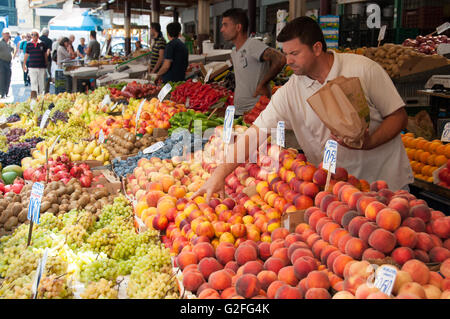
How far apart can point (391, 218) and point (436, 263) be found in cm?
20

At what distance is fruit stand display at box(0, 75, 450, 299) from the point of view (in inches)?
58.4

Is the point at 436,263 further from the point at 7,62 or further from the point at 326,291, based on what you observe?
the point at 7,62

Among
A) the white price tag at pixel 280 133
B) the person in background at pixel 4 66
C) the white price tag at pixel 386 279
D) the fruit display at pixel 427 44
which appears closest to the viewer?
the white price tag at pixel 386 279

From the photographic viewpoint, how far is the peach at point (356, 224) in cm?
162

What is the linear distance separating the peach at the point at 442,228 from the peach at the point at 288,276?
577mm

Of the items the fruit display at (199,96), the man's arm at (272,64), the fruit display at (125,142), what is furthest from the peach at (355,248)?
the fruit display at (199,96)

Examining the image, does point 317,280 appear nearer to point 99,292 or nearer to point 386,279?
point 386,279

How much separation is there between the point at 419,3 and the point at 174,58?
269 inches

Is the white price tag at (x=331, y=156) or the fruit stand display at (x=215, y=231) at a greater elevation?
the white price tag at (x=331, y=156)

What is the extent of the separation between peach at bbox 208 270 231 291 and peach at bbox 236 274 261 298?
8cm

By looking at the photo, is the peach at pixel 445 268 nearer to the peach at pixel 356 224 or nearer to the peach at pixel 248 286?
the peach at pixel 356 224

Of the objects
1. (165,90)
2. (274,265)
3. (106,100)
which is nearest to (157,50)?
(106,100)

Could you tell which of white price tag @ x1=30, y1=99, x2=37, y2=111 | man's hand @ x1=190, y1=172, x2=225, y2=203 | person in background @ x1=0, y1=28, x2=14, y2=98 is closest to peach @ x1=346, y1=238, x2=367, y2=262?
man's hand @ x1=190, y1=172, x2=225, y2=203
